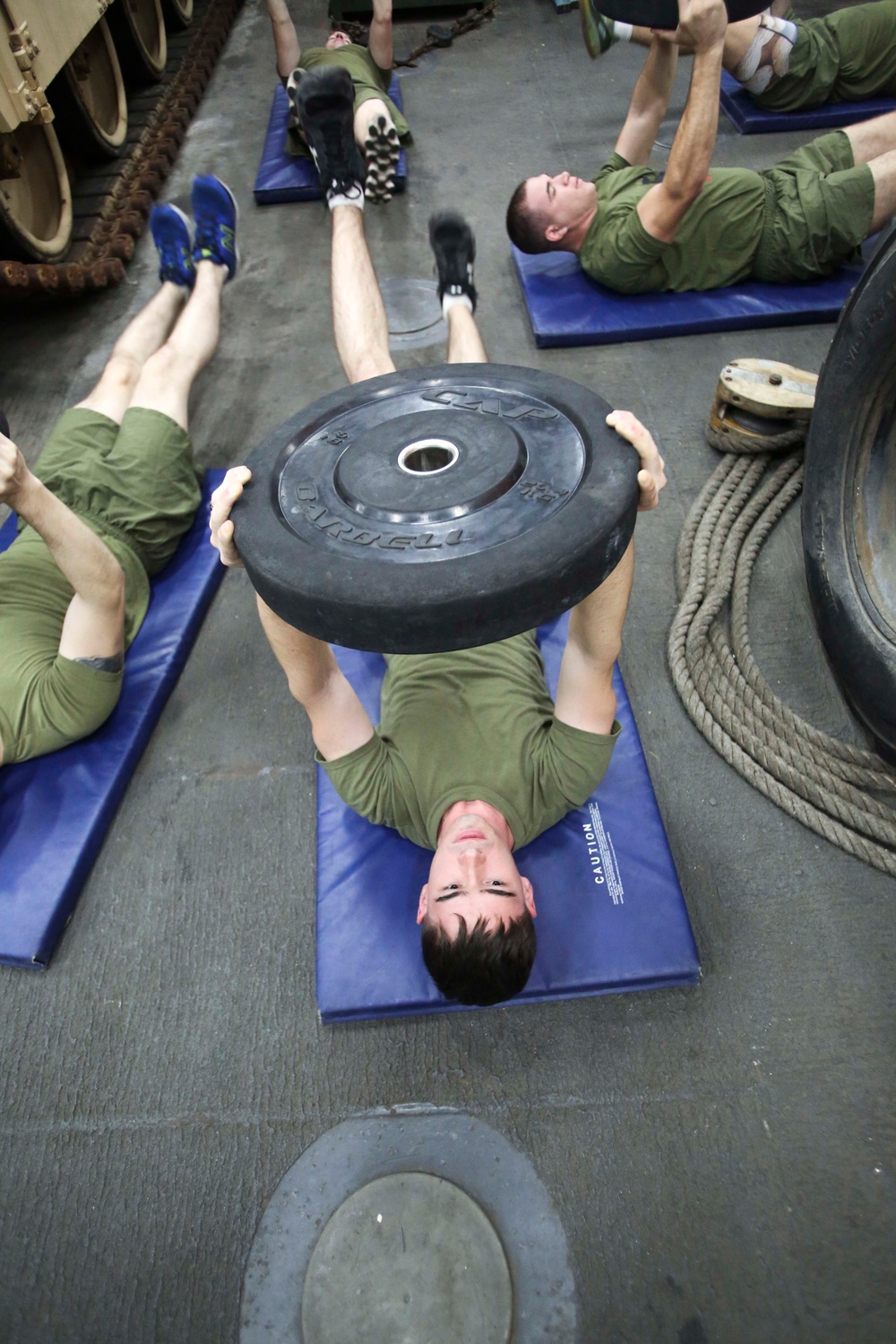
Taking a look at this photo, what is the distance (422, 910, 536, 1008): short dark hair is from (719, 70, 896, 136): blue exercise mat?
452 centimetres

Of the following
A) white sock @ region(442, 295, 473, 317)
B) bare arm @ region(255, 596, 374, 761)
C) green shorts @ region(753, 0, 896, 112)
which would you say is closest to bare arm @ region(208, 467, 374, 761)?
bare arm @ region(255, 596, 374, 761)

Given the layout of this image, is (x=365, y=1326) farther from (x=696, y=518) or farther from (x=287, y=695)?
(x=696, y=518)

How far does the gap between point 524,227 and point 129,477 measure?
77.1 inches

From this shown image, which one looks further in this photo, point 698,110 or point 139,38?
point 139,38

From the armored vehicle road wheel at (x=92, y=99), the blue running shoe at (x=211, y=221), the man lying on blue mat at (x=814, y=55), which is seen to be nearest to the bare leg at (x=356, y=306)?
the blue running shoe at (x=211, y=221)

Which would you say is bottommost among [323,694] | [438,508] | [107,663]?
[107,663]

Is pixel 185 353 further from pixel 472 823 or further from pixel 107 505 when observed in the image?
pixel 472 823

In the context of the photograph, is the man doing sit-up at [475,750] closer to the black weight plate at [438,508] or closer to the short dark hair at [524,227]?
the black weight plate at [438,508]

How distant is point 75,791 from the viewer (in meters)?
2.07

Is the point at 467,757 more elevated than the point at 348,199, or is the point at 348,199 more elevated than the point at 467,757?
the point at 348,199

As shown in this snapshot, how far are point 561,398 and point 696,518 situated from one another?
1.19 meters

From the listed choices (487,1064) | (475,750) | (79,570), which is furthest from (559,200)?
(487,1064)

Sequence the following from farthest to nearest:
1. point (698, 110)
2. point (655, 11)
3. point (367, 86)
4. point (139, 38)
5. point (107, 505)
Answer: point (139, 38) → point (367, 86) → point (655, 11) → point (698, 110) → point (107, 505)

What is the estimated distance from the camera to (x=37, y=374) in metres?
3.51
